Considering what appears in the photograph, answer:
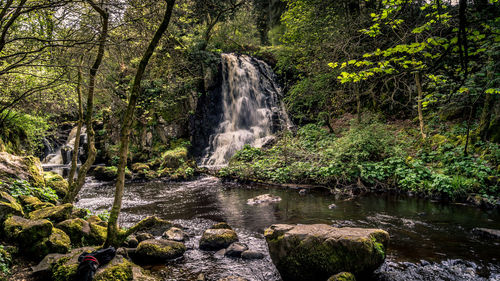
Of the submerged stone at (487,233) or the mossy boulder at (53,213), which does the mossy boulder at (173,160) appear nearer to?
the mossy boulder at (53,213)

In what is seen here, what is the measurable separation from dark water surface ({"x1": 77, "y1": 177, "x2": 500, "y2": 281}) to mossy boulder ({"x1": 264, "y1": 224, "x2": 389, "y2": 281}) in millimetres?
364

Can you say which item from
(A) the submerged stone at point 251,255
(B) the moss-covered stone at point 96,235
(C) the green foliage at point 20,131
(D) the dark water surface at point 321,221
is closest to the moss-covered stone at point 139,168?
(D) the dark water surface at point 321,221

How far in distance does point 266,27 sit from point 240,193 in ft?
70.4

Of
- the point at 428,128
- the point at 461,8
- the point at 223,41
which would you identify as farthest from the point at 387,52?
the point at 223,41

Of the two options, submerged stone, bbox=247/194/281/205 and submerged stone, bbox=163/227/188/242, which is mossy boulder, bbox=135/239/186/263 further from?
submerged stone, bbox=247/194/281/205

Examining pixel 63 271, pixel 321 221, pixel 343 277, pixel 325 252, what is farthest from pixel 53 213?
pixel 321 221

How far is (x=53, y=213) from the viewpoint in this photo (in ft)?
14.5

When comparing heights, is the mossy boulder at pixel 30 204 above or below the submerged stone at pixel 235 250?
above

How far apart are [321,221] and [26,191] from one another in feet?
21.7

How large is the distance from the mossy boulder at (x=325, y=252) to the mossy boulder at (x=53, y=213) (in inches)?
149

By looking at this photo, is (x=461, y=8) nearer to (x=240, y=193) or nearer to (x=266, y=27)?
(x=240, y=193)

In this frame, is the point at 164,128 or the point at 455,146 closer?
the point at 455,146

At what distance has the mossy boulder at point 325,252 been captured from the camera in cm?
338

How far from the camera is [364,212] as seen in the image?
21.6 feet
